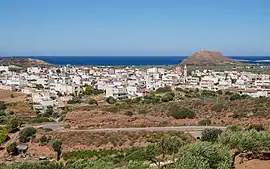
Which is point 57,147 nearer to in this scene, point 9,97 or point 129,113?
point 129,113

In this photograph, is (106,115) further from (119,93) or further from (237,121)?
(119,93)

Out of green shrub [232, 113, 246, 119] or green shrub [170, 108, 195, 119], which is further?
green shrub [170, 108, 195, 119]

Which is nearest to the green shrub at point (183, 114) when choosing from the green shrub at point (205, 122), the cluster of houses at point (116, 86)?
the green shrub at point (205, 122)

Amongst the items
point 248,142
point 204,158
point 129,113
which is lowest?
point 129,113

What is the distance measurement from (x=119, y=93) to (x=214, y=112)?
3076 centimetres

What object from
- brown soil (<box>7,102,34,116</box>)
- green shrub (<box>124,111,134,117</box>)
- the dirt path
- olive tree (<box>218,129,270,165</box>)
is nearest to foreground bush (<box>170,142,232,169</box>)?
olive tree (<box>218,129,270,165</box>)

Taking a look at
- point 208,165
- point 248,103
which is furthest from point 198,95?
point 208,165

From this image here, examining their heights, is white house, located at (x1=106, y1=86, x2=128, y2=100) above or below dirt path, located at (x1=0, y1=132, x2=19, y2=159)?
above

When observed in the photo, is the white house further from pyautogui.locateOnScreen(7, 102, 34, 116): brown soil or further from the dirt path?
the dirt path

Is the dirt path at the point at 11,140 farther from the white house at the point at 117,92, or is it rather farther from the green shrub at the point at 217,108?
the white house at the point at 117,92

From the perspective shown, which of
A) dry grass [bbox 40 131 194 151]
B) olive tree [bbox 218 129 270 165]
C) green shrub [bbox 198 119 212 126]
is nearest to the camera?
olive tree [bbox 218 129 270 165]

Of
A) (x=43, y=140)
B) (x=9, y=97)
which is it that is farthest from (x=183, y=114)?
(x=9, y=97)

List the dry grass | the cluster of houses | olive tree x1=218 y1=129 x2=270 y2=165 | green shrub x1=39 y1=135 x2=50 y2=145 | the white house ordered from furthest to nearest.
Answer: the white house
the cluster of houses
green shrub x1=39 y1=135 x2=50 y2=145
the dry grass
olive tree x1=218 y1=129 x2=270 y2=165

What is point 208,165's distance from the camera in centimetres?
1741
